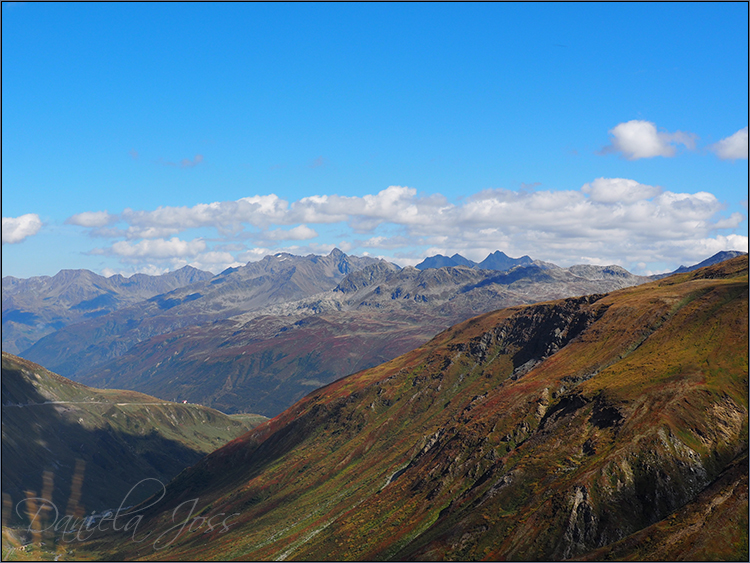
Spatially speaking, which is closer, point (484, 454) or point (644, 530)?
point (644, 530)

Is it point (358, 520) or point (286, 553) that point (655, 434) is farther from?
point (286, 553)

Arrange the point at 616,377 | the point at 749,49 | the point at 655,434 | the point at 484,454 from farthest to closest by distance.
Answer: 1. the point at 484,454
2. the point at 616,377
3. the point at 655,434
4. the point at 749,49

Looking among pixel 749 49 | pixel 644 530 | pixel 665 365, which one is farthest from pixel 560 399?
pixel 749 49

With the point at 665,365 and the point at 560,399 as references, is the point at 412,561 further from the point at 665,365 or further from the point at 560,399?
the point at 665,365

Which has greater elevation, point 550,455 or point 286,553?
point 550,455

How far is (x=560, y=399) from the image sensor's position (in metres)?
182

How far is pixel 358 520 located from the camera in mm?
191500

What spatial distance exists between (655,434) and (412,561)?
6795 cm

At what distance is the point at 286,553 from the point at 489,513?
267 ft

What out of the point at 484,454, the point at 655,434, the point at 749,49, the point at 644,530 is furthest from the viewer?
the point at 484,454

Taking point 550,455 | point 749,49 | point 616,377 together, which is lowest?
point 550,455

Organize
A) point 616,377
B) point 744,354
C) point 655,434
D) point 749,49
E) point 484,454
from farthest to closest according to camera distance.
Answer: point 484,454 → point 616,377 → point 744,354 → point 655,434 → point 749,49

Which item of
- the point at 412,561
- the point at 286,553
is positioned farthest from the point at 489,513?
the point at 286,553

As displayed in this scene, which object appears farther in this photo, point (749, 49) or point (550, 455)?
point (550, 455)
